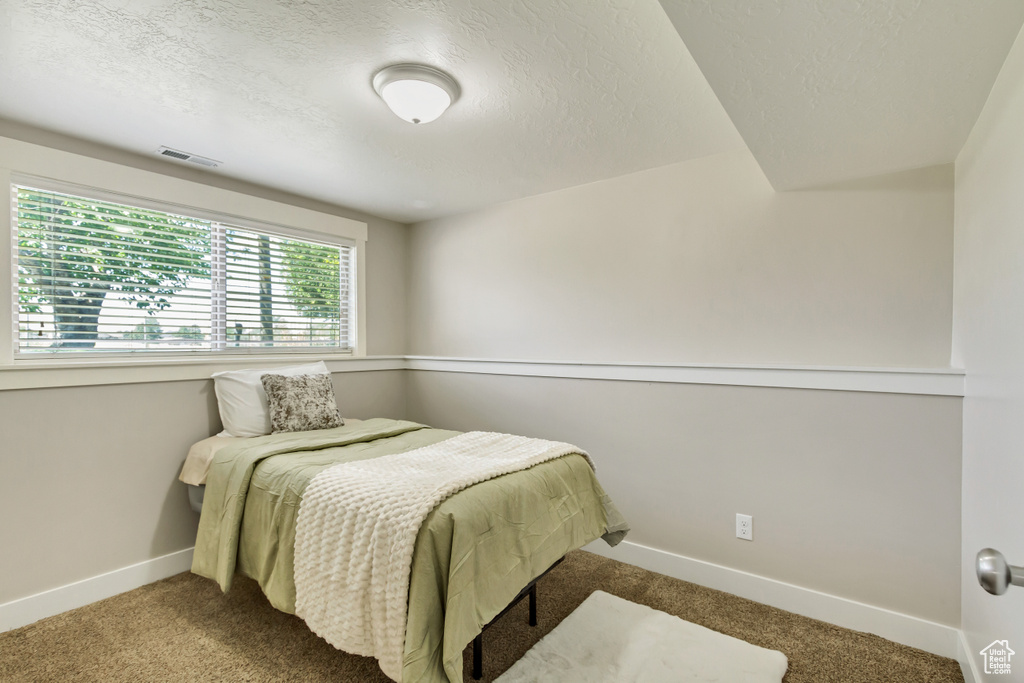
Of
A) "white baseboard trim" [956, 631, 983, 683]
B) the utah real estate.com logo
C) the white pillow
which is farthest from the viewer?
the white pillow

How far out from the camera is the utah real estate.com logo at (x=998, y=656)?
1336mm

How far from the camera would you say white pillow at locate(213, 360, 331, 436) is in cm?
273

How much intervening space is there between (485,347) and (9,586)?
2.70 meters

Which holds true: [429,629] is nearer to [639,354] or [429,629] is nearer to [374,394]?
[639,354]

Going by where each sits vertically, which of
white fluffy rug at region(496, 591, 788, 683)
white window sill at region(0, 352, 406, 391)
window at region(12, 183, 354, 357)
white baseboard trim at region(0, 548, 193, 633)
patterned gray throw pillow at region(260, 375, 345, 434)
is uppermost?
window at region(12, 183, 354, 357)

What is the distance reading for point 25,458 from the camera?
7.20ft

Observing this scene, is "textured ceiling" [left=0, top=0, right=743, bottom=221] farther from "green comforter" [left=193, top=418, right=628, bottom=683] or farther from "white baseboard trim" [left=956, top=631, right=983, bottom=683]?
"white baseboard trim" [left=956, top=631, right=983, bottom=683]

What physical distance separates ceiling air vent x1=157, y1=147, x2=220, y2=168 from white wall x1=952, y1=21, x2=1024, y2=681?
3299 mm

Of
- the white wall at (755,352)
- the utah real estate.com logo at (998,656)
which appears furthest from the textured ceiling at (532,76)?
the utah real estate.com logo at (998,656)

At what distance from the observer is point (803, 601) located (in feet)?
7.46

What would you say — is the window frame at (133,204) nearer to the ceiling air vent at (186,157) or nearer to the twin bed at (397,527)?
the ceiling air vent at (186,157)

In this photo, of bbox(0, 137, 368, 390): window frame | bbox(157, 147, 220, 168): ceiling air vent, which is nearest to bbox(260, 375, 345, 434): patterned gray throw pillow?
bbox(0, 137, 368, 390): window frame

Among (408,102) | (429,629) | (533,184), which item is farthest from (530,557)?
(533,184)

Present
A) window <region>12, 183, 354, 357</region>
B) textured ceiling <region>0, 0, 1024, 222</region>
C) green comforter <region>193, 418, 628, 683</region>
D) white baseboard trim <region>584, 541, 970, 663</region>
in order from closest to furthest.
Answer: textured ceiling <region>0, 0, 1024, 222</region>, green comforter <region>193, 418, 628, 683</region>, white baseboard trim <region>584, 541, 970, 663</region>, window <region>12, 183, 354, 357</region>
